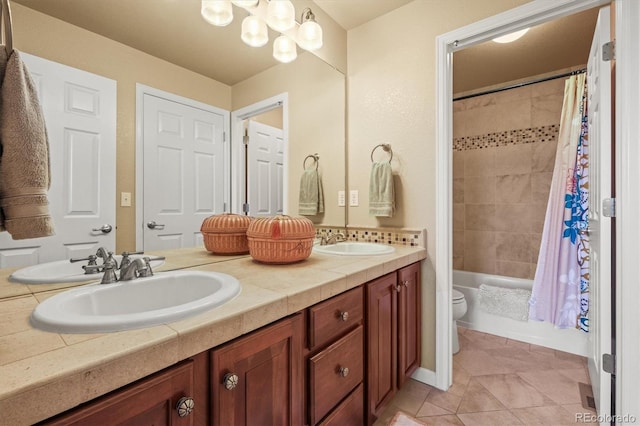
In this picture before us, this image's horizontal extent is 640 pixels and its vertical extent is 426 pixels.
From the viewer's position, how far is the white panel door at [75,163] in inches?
33.7

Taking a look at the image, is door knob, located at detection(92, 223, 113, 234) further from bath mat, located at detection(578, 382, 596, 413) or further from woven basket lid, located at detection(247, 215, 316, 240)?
bath mat, located at detection(578, 382, 596, 413)

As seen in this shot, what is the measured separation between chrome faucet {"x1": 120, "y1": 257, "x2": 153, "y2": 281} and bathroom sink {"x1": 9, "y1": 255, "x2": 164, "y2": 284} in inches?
3.8

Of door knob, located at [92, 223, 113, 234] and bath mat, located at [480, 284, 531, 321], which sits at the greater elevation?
door knob, located at [92, 223, 113, 234]

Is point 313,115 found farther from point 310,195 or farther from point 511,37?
point 511,37

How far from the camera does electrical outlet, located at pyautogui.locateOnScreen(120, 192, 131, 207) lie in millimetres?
1019

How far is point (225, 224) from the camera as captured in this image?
4.34 ft

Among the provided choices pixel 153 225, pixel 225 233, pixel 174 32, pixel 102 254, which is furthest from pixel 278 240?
pixel 174 32

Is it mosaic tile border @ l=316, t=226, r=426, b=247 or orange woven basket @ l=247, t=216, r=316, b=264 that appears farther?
mosaic tile border @ l=316, t=226, r=426, b=247

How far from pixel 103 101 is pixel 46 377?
2.83 feet

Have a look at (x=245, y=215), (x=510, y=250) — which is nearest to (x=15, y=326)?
(x=245, y=215)

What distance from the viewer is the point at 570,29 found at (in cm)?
208

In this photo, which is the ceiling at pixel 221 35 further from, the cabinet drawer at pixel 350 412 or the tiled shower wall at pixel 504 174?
the cabinet drawer at pixel 350 412

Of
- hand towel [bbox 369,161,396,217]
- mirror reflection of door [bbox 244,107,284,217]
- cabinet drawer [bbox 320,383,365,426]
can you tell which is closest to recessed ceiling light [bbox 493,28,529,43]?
hand towel [bbox 369,161,396,217]

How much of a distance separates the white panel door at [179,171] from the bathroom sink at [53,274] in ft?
0.67
